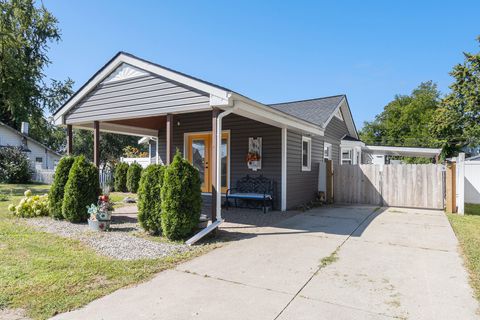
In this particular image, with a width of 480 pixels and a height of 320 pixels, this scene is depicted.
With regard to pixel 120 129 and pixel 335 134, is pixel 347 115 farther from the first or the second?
pixel 120 129

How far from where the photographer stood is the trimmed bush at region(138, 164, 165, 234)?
Result: 16.8 feet

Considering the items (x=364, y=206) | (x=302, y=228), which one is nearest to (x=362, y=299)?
(x=302, y=228)

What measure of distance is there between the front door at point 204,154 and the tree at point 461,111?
2224 cm

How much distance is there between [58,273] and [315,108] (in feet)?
33.4

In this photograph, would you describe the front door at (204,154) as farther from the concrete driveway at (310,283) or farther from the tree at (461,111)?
the tree at (461,111)

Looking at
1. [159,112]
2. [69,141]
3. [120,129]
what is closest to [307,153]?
[159,112]

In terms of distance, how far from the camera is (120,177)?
1342cm

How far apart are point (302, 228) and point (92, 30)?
34.3 feet

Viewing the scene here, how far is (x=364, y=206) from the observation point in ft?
30.6

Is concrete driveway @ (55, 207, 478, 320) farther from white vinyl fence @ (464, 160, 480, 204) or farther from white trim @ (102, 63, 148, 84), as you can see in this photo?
white vinyl fence @ (464, 160, 480, 204)

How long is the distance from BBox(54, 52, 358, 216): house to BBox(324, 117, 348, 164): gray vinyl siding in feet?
0.41

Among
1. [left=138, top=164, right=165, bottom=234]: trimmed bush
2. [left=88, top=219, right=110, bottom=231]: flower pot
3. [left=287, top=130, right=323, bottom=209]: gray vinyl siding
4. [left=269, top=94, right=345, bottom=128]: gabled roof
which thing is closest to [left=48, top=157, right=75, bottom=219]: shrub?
[left=88, top=219, right=110, bottom=231]: flower pot

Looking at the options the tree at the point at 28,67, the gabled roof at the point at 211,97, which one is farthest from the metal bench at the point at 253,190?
the tree at the point at 28,67

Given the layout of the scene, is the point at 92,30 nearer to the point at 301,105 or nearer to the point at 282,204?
the point at 301,105
